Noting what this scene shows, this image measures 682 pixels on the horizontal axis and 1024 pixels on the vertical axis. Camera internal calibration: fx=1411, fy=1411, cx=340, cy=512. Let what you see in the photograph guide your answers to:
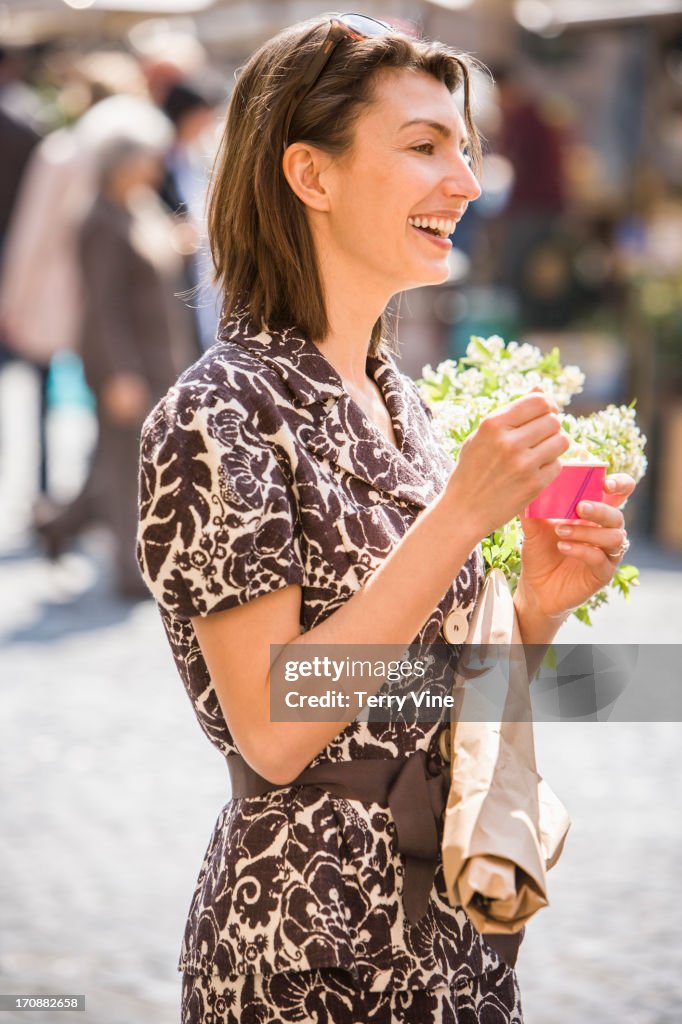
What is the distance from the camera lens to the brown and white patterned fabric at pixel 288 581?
1.70 m

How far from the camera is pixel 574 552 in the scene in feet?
5.97

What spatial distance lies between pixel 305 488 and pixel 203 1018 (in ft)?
2.31

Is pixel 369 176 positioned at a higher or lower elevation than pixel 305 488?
higher

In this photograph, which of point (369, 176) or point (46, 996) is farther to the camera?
point (46, 996)

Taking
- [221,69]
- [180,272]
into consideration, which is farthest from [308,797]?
[221,69]

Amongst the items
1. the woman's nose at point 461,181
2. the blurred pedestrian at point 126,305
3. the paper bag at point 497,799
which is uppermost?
the blurred pedestrian at point 126,305

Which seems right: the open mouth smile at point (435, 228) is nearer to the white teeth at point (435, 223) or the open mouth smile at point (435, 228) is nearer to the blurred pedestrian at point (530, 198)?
the white teeth at point (435, 223)

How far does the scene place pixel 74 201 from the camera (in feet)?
24.3

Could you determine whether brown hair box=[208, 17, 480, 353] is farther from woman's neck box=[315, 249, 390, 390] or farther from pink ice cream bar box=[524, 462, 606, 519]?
pink ice cream bar box=[524, 462, 606, 519]

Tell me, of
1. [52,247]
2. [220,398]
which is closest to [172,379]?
[52,247]

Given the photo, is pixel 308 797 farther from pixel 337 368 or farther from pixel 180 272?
pixel 180 272

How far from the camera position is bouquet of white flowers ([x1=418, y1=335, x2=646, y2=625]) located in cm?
199

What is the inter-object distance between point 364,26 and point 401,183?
0.72 ft

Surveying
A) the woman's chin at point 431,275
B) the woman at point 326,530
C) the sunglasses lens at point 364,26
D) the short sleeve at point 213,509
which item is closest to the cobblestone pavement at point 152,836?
the woman at point 326,530
